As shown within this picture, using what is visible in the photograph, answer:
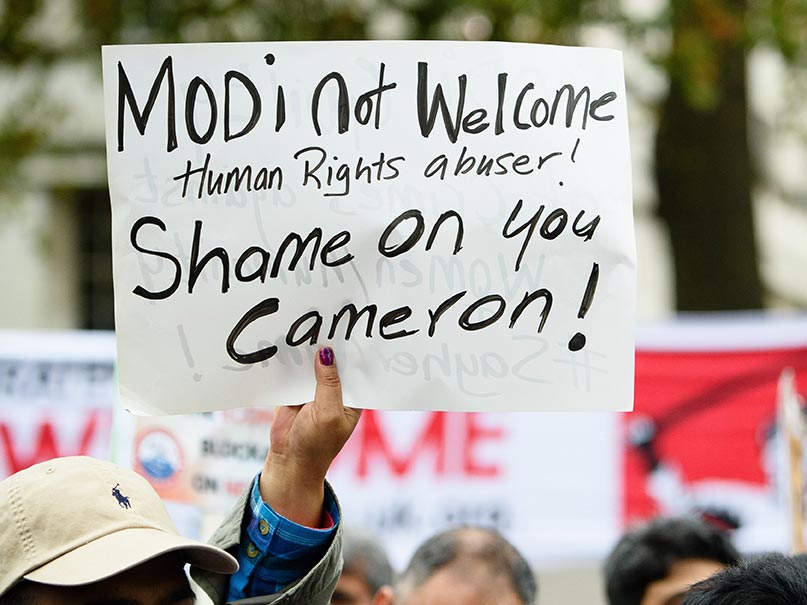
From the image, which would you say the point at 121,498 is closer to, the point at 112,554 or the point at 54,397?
the point at 112,554

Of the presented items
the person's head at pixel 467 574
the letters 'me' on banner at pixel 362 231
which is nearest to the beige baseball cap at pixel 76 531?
the letters 'me' on banner at pixel 362 231

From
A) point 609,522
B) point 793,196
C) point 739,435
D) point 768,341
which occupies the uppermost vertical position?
point 793,196

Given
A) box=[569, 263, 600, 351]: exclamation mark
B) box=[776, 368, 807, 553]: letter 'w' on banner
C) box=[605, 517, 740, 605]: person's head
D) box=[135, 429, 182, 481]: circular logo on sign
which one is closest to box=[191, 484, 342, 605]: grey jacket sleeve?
box=[569, 263, 600, 351]: exclamation mark

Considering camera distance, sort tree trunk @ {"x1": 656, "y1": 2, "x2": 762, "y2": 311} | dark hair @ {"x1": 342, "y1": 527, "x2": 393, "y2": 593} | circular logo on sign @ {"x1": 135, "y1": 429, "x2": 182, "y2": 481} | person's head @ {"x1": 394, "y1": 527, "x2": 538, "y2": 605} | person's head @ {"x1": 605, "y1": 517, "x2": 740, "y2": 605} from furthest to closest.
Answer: tree trunk @ {"x1": 656, "y1": 2, "x2": 762, "y2": 311}
circular logo on sign @ {"x1": 135, "y1": 429, "x2": 182, "y2": 481}
dark hair @ {"x1": 342, "y1": 527, "x2": 393, "y2": 593}
person's head @ {"x1": 605, "y1": 517, "x2": 740, "y2": 605}
person's head @ {"x1": 394, "y1": 527, "x2": 538, "y2": 605}

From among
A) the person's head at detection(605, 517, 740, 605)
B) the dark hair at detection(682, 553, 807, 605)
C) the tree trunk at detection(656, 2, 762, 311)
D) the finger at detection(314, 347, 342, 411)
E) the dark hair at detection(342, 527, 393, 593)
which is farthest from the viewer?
the tree trunk at detection(656, 2, 762, 311)

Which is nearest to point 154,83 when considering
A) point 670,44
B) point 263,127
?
point 263,127

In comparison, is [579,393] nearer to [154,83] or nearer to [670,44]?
[154,83]

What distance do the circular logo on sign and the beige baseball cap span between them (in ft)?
6.94

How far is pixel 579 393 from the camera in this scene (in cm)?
233

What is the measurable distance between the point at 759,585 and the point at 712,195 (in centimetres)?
686

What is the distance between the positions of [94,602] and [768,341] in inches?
154

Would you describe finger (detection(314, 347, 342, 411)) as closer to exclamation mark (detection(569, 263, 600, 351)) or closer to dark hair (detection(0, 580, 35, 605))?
exclamation mark (detection(569, 263, 600, 351))

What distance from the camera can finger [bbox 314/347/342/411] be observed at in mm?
2244

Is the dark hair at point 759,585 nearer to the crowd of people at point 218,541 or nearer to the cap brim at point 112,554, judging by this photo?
the crowd of people at point 218,541
